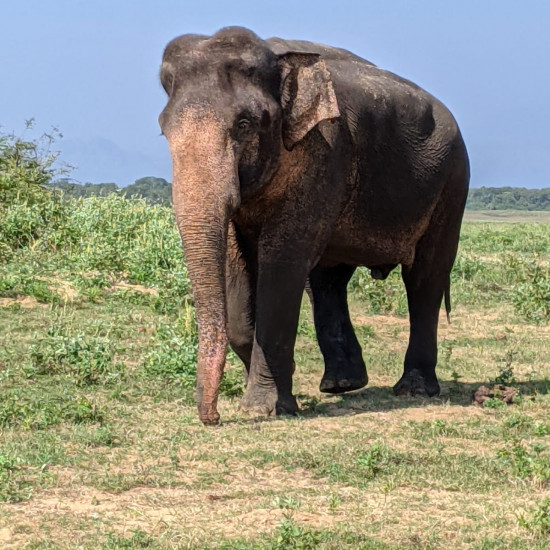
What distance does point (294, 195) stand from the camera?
7711 mm

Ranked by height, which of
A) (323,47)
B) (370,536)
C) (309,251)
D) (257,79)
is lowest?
(370,536)

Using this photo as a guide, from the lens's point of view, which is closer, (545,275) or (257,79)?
(257,79)

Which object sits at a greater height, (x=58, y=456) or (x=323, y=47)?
(x=323, y=47)

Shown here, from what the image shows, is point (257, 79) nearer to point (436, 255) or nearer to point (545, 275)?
point (436, 255)

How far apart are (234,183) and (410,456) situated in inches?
67.7

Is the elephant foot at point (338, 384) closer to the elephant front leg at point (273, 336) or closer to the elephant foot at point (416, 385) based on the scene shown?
the elephant foot at point (416, 385)

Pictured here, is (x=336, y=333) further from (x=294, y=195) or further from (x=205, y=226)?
(x=205, y=226)

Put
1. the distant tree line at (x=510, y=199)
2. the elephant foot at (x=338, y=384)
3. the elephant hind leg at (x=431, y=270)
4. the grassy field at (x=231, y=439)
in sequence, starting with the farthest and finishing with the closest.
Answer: the distant tree line at (x=510, y=199), the elephant hind leg at (x=431, y=270), the elephant foot at (x=338, y=384), the grassy field at (x=231, y=439)

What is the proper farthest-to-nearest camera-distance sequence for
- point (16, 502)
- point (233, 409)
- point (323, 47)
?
point (323, 47)
point (233, 409)
point (16, 502)

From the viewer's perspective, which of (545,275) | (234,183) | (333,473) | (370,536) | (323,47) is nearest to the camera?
(370,536)

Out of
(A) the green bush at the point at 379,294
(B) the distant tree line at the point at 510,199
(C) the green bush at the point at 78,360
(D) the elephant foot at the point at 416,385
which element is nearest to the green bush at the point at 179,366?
(C) the green bush at the point at 78,360

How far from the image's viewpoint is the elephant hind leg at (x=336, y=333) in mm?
8820

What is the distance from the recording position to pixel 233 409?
7.71 m

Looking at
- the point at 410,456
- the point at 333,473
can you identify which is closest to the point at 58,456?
the point at 333,473
